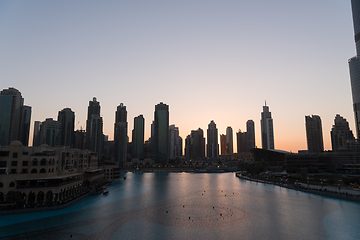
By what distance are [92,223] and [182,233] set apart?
18.3m

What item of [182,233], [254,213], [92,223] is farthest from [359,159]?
[92,223]

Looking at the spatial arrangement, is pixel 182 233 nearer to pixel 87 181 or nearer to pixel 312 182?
pixel 87 181

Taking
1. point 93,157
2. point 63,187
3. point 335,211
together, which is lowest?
point 335,211

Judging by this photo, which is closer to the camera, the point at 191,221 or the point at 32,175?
the point at 191,221

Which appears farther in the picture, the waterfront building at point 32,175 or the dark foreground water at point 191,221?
the waterfront building at point 32,175

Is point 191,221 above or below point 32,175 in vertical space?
below

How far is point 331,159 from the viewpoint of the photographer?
159 m

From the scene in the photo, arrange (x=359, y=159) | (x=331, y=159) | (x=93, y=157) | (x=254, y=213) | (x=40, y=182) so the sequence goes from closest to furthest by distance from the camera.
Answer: (x=254, y=213), (x=40, y=182), (x=93, y=157), (x=359, y=159), (x=331, y=159)

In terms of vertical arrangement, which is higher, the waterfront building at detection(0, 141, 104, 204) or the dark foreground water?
the waterfront building at detection(0, 141, 104, 204)

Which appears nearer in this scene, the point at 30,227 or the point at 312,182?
the point at 30,227

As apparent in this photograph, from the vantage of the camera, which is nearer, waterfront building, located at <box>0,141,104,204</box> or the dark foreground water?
the dark foreground water

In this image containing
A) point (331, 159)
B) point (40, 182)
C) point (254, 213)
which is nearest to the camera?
point (254, 213)

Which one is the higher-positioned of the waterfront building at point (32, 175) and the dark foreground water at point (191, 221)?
the waterfront building at point (32, 175)

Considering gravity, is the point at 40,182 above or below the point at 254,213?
above
